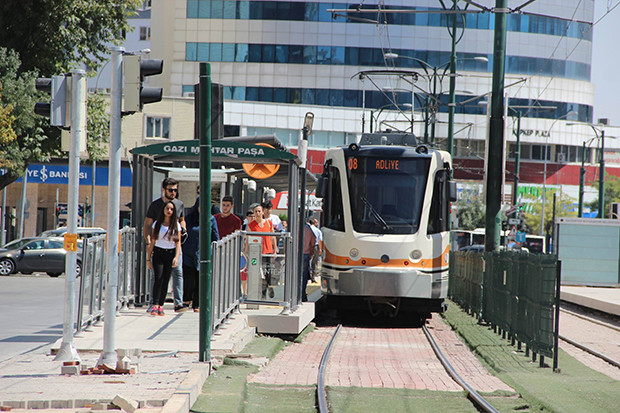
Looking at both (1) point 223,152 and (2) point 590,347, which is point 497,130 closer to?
(2) point 590,347

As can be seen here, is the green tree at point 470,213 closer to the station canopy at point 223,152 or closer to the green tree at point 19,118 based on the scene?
the green tree at point 19,118

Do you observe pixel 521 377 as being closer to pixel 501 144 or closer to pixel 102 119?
pixel 501 144

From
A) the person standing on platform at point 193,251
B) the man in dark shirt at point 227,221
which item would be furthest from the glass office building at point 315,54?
the person standing on platform at point 193,251

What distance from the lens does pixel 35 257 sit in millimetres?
33062

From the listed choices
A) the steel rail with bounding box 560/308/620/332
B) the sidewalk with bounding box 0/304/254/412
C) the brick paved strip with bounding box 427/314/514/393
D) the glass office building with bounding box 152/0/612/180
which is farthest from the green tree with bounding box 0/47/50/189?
the glass office building with bounding box 152/0/612/180

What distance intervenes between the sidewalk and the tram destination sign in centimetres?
221

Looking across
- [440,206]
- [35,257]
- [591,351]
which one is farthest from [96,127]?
[591,351]

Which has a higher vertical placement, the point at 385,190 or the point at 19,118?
the point at 19,118

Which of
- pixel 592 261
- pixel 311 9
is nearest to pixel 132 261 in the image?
pixel 592 261

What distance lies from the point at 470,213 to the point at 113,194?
68049mm

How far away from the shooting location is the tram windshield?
17.7m

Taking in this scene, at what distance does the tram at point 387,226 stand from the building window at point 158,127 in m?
38.7

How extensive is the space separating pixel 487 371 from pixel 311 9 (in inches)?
2310

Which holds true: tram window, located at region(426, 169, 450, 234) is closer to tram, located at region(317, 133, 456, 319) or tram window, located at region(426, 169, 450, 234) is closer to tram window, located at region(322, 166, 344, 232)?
tram, located at region(317, 133, 456, 319)
